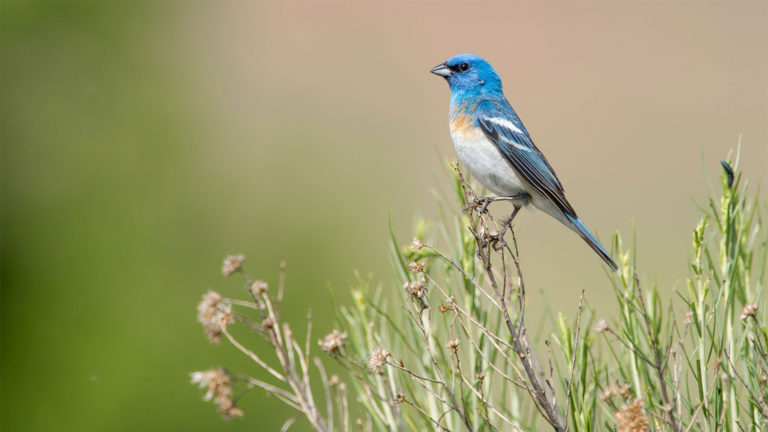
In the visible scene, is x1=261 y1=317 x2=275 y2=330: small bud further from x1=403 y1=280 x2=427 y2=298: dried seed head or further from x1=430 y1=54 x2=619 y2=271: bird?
x1=430 y1=54 x2=619 y2=271: bird

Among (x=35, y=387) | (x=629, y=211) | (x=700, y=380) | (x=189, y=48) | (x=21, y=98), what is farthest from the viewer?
(x=629, y=211)

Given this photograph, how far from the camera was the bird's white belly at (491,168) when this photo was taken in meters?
2.92

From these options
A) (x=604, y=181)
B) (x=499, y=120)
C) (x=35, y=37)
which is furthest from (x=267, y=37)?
(x=499, y=120)

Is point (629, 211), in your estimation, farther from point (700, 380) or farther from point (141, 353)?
point (700, 380)

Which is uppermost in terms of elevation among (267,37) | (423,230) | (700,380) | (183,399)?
(267,37)

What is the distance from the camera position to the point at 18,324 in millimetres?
4270

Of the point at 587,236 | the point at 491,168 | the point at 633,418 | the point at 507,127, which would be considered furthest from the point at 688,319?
the point at 507,127

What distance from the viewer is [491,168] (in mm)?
2943

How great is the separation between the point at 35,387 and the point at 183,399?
2.69 feet

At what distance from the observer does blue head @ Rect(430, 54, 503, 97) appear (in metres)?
3.30

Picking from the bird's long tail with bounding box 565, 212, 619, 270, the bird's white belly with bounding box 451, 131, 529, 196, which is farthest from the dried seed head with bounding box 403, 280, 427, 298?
the bird's white belly with bounding box 451, 131, 529, 196

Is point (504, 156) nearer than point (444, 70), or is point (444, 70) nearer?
point (504, 156)

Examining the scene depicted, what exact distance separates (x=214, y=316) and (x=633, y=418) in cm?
87

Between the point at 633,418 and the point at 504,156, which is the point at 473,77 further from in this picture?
the point at 633,418
